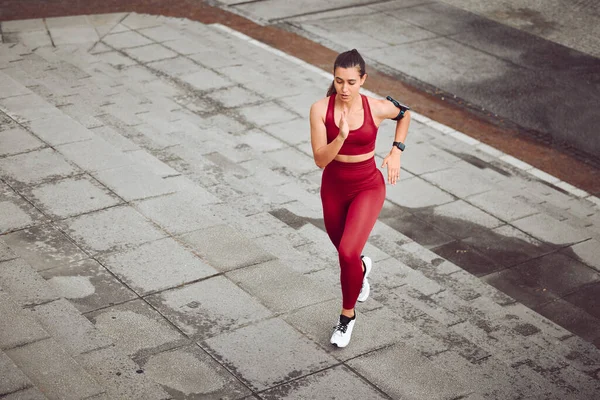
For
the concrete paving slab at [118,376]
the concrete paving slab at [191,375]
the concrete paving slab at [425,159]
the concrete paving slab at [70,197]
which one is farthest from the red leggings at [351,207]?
the concrete paving slab at [425,159]

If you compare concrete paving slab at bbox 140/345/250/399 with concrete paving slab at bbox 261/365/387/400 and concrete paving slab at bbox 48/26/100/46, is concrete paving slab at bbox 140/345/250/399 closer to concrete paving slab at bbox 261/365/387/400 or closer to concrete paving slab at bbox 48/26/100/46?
concrete paving slab at bbox 261/365/387/400

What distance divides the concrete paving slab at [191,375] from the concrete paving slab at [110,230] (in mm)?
1640

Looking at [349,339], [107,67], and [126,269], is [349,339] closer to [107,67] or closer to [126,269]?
[126,269]

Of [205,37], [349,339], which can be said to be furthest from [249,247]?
[205,37]

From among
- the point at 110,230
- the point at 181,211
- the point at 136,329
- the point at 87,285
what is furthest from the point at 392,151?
the point at 110,230

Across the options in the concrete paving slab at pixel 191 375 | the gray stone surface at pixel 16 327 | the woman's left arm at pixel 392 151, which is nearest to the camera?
the concrete paving slab at pixel 191 375

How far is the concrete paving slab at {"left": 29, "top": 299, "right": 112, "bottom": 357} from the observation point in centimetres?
529

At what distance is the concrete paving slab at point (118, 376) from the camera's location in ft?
16.0

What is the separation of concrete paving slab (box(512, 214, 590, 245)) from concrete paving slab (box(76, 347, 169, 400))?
4873 millimetres

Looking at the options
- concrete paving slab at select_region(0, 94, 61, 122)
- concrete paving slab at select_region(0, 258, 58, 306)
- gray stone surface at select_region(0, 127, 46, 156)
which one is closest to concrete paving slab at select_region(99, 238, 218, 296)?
concrete paving slab at select_region(0, 258, 58, 306)

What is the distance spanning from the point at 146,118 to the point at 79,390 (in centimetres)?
559

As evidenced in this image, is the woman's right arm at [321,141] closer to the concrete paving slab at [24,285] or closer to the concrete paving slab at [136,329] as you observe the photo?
the concrete paving slab at [136,329]

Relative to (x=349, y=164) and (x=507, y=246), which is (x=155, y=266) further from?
(x=507, y=246)

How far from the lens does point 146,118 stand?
9.86 metres
